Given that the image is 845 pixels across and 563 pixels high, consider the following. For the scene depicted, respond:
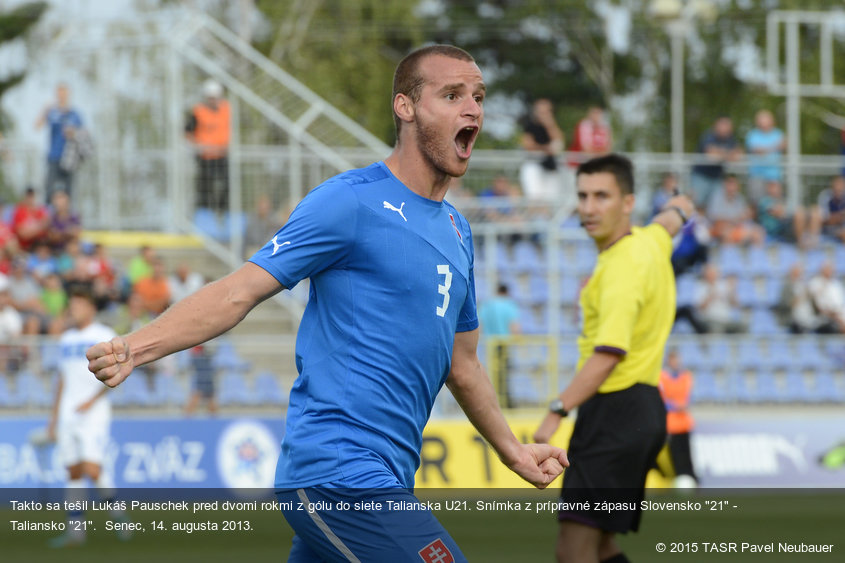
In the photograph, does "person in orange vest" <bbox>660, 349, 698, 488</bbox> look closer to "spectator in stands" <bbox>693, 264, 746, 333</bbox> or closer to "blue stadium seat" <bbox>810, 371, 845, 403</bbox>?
"blue stadium seat" <bbox>810, 371, 845, 403</bbox>

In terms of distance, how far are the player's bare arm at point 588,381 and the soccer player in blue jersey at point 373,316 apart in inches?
65.4

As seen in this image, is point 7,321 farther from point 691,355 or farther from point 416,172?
point 416,172

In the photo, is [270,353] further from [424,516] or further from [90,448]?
[424,516]

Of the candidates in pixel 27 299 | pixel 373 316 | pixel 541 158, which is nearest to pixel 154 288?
pixel 27 299

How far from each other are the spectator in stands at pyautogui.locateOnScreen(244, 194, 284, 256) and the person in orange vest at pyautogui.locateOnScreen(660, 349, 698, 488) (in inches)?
227

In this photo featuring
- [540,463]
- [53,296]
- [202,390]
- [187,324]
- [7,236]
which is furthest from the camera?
[7,236]

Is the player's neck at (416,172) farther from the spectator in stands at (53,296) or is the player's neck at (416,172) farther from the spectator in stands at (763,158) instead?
the spectator in stands at (763,158)

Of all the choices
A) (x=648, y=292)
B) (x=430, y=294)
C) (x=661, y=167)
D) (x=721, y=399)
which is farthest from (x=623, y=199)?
(x=661, y=167)

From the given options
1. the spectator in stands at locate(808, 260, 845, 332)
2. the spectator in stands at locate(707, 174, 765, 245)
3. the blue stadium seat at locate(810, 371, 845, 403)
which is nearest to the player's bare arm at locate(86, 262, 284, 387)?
the blue stadium seat at locate(810, 371, 845, 403)

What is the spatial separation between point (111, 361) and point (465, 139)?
1.51 m

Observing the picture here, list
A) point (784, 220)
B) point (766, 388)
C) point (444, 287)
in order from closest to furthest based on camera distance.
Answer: point (444, 287) → point (766, 388) → point (784, 220)

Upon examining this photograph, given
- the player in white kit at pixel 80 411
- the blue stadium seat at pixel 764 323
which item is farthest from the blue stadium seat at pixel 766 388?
Answer: the player in white kit at pixel 80 411

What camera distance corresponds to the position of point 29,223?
695 inches

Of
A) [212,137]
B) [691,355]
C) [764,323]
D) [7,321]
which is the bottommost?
[691,355]
